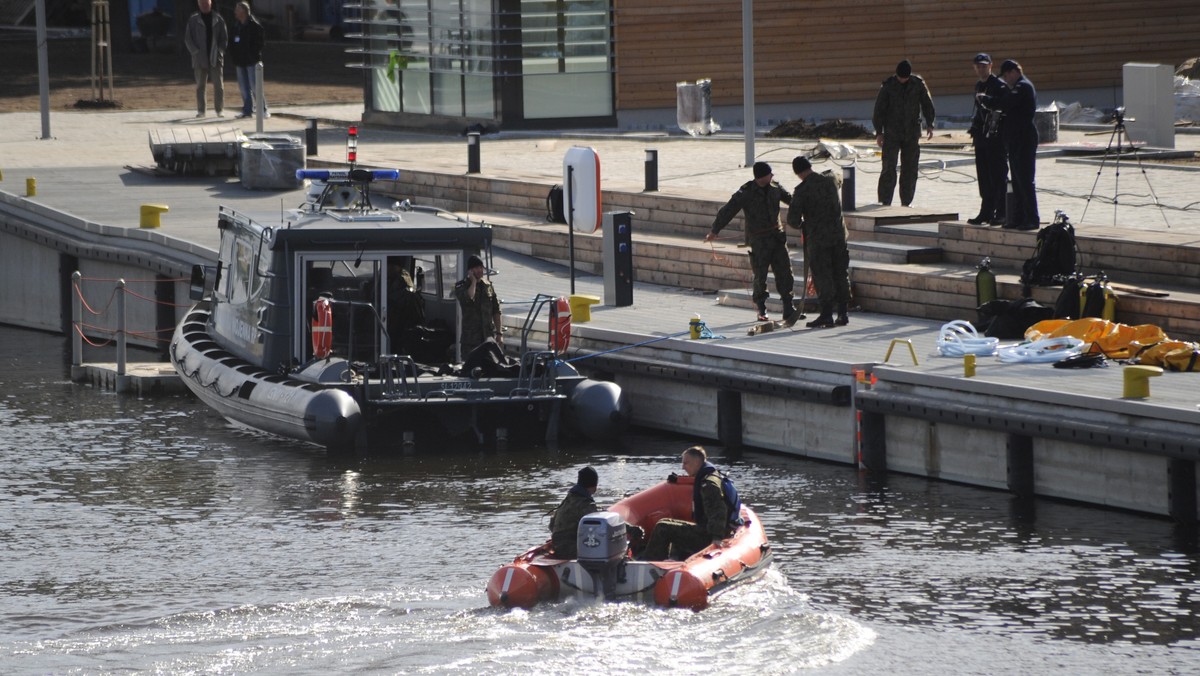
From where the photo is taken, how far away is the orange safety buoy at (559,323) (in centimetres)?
1730

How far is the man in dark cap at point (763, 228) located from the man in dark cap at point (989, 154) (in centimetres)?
225

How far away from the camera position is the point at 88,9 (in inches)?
1813

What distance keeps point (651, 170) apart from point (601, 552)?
37.7ft

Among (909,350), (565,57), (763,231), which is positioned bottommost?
(909,350)

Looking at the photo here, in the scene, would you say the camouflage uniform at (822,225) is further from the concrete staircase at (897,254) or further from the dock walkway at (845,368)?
the concrete staircase at (897,254)

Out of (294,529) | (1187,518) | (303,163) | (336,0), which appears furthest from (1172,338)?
(336,0)

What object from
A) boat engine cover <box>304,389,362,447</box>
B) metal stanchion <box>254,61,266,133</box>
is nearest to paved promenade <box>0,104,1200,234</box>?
metal stanchion <box>254,61,266,133</box>

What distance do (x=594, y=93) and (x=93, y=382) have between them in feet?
39.6

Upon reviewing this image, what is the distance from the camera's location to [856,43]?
31.3 meters

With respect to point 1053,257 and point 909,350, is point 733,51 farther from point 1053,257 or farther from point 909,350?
point 909,350

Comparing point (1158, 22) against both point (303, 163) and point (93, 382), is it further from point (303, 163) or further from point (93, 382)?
point (93, 382)

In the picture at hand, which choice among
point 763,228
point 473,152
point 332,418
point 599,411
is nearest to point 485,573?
point 332,418

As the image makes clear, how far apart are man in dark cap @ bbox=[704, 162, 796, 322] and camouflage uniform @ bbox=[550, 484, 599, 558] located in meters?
5.63

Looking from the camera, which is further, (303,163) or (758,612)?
(303,163)
